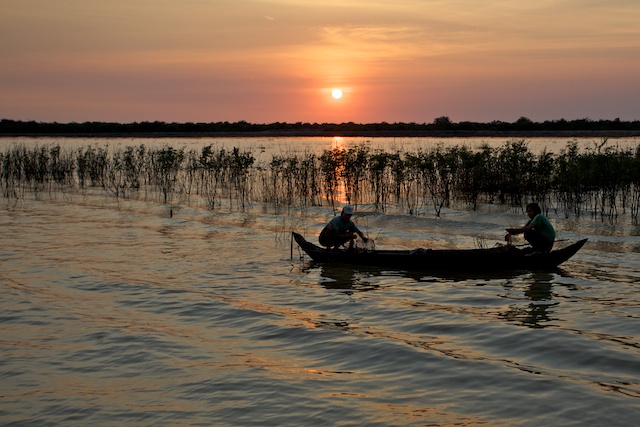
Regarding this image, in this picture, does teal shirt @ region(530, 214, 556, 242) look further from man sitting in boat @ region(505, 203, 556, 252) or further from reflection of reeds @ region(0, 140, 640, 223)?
reflection of reeds @ region(0, 140, 640, 223)

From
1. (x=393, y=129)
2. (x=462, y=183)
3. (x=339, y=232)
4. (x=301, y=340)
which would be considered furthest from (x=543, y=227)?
(x=393, y=129)

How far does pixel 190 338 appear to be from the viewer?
895cm

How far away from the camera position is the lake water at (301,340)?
6.65 meters

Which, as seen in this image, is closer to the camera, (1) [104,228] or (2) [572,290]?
(2) [572,290]

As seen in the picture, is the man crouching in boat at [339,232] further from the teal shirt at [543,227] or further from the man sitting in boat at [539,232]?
the teal shirt at [543,227]

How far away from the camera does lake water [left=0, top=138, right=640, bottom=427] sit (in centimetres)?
665

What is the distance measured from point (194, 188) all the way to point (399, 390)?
74.4 feet

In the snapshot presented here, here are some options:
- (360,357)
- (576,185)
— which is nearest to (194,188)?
(576,185)

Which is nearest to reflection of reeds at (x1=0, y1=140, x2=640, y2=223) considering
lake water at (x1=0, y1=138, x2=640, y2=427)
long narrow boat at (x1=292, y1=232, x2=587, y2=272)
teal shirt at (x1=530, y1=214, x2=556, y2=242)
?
lake water at (x1=0, y1=138, x2=640, y2=427)

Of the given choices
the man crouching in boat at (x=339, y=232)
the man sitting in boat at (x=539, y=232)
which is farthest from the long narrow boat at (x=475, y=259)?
the man crouching in boat at (x=339, y=232)

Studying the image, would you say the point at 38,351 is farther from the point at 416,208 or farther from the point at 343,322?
the point at 416,208

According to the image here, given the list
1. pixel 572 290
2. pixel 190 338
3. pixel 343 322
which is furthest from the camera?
pixel 572 290

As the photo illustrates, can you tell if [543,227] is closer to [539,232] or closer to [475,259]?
[539,232]

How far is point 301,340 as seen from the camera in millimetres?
8867
